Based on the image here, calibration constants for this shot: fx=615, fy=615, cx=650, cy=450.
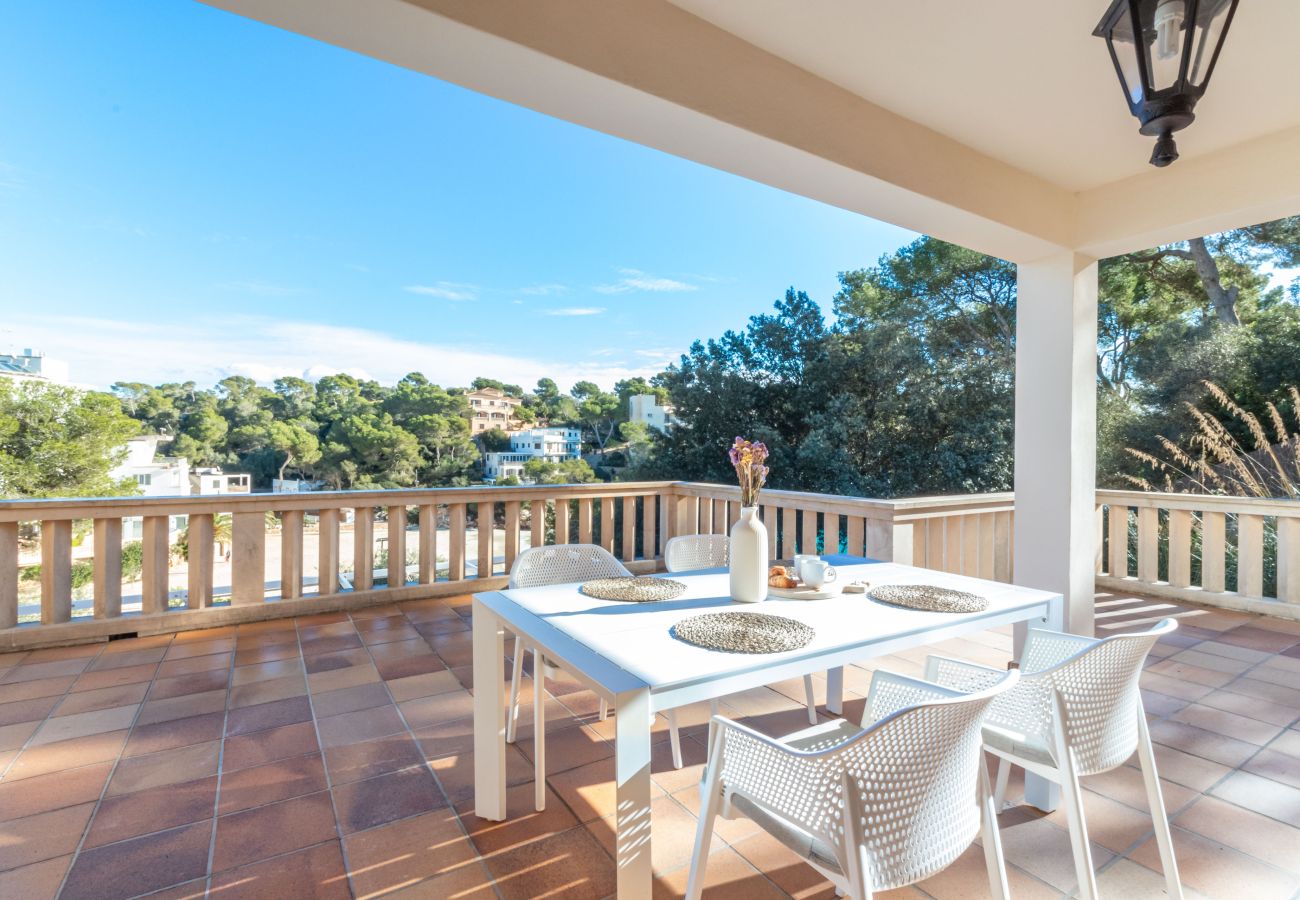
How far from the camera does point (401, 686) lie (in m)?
2.73

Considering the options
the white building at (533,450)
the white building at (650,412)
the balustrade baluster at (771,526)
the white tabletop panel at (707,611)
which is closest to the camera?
the white tabletop panel at (707,611)

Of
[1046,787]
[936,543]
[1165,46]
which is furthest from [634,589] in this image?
[936,543]

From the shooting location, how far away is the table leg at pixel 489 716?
1720mm

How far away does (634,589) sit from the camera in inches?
77.1

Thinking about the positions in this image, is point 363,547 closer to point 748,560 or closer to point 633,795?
point 748,560

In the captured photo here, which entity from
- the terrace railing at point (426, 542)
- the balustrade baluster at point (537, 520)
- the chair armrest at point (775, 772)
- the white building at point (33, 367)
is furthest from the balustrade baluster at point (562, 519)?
the white building at point (33, 367)

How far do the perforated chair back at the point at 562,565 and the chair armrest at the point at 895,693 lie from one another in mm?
1085

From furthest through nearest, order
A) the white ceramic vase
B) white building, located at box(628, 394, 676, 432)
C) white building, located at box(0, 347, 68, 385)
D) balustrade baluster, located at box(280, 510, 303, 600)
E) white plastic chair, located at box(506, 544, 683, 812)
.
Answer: white building, located at box(628, 394, 676, 432), white building, located at box(0, 347, 68, 385), balustrade baluster, located at box(280, 510, 303, 600), white plastic chair, located at box(506, 544, 683, 812), the white ceramic vase

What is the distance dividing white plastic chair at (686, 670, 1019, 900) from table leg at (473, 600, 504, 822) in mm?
706

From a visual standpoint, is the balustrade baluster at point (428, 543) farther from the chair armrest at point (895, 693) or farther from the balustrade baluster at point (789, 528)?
the chair armrest at point (895, 693)

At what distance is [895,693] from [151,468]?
838 cm

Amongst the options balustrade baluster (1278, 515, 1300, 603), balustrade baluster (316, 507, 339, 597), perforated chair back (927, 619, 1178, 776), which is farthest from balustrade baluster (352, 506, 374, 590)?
balustrade baluster (1278, 515, 1300, 603)

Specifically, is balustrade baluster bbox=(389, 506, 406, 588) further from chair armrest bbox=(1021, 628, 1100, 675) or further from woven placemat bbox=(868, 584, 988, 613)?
chair armrest bbox=(1021, 628, 1100, 675)

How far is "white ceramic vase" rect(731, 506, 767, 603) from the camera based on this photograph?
1837 mm
